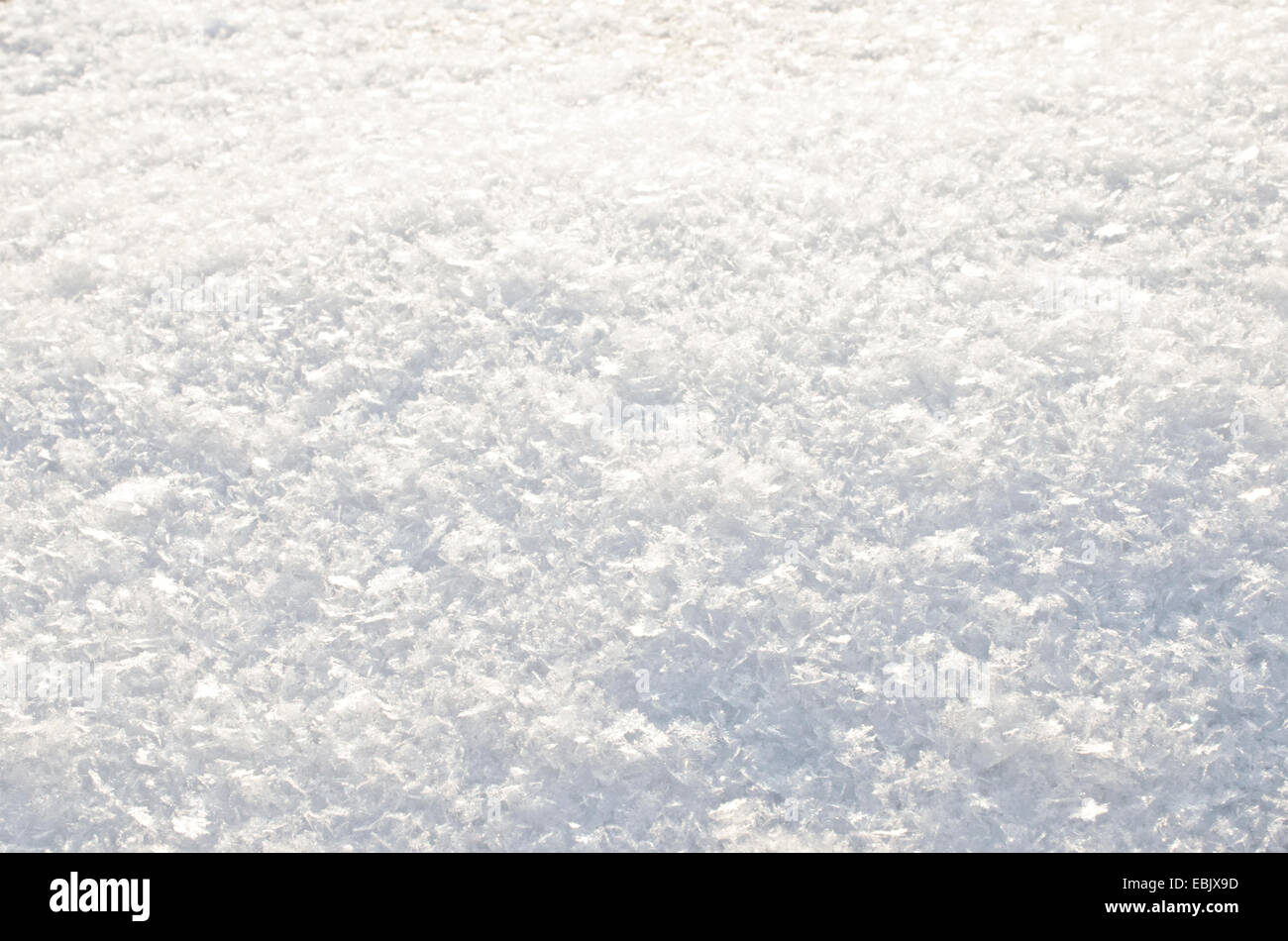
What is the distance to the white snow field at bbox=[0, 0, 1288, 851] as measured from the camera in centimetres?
266

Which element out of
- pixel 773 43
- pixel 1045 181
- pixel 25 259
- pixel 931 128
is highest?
pixel 773 43

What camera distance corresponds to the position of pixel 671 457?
3172 millimetres

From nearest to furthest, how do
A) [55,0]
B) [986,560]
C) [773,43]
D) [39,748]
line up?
[39,748]
[986,560]
[773,43]
[55,0]

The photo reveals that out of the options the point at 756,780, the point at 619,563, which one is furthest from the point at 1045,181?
the point at 756,780

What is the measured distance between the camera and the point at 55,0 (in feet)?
18.0

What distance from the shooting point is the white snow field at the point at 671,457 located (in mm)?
2662
